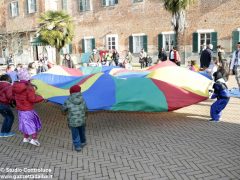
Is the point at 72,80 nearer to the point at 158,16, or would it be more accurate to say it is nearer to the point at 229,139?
the point at 229,139

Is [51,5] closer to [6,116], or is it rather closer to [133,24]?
[133,24]

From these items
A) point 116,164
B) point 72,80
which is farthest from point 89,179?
point 72,80

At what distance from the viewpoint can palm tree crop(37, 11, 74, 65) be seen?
20.8 m

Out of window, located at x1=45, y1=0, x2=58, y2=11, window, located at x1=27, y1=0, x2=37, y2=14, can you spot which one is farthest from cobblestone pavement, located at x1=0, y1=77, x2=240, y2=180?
window, located at x1=27, y1=0, x2=37, y2=14

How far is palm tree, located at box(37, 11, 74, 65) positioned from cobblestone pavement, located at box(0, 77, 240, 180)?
1273 centimetres

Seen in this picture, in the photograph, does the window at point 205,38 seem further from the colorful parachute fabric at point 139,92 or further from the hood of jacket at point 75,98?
the hood of jacket at point 75,98

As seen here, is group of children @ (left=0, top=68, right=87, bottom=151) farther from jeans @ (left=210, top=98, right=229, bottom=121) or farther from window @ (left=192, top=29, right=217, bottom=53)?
window @ (left=192, top=29, right=217, bottom=53)

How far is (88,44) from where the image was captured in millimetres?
28062

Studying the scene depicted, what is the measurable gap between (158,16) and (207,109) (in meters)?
15.2

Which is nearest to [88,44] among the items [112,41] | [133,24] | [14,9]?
[112,41]

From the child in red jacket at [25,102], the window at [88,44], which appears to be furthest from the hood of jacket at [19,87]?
the window at [88,44]

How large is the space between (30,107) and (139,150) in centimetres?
241

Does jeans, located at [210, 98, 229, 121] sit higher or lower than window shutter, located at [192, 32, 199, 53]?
lower

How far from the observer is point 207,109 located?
964 cm
